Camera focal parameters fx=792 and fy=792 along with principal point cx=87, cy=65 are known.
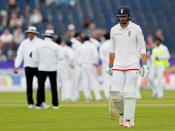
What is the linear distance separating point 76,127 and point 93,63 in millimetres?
15120

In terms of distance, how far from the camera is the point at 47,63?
27.2 m

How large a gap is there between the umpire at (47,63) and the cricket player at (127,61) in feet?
27.7

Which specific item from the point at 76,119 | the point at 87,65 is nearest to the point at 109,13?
the point at 87,65

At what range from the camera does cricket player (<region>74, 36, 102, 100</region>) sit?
3344 cm

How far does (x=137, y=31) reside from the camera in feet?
61.5

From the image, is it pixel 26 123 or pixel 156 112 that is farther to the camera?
pixel 156 112

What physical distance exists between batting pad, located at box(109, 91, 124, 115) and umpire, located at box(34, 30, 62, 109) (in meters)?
8.12

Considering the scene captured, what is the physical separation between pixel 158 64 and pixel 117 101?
17.7m

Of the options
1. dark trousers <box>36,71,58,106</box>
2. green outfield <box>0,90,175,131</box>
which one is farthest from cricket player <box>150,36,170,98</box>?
dark trousers <box>36,71,58,106</box>

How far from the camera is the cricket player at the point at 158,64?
3597 centimetres

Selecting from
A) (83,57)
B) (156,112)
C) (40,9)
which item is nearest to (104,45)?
(83,57)

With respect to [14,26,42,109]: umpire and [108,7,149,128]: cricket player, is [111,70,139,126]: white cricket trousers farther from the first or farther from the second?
[14,26,42,109]: umpire

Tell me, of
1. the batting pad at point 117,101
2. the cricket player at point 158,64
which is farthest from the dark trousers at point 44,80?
the cricket player at point 158,64

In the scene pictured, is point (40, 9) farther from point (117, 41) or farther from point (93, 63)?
point (117, 41)
